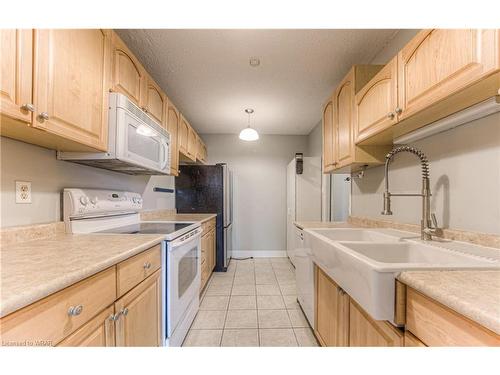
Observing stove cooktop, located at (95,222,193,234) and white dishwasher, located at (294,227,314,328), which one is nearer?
stove cooktop, located at (95,222,193,234)

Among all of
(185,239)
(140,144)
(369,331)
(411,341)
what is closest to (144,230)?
(185,239)

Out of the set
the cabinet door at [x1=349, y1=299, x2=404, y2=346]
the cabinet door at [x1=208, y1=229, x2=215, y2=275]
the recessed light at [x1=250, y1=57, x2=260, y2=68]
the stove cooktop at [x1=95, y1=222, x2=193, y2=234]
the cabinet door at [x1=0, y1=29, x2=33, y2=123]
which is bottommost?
the cabinet door at [x1=208, y1=229, x2=215, y2=275]

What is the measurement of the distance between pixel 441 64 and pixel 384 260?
966 millimetres

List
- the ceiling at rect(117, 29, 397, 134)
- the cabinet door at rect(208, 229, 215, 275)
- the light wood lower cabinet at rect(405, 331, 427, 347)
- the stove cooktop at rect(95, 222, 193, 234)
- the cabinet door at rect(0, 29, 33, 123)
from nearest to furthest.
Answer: the light wood lower cabinet at rect(405, 331, 427, 347)
the cabinet door at rect(0, 29, 33, 123)
the stove cooktop at rect(95, 222, 193, 234)
the ceiling at rect(117, 29, 397, 134)
the cabinet door at rect(208, 229, 215, 275)

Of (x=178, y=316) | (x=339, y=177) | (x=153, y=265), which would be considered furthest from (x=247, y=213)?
(x=153, y=265)

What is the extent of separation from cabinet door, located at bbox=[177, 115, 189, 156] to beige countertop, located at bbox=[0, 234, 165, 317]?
1.60 m

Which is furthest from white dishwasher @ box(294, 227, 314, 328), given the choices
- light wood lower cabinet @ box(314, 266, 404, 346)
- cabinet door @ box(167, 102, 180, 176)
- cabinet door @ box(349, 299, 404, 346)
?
cabinet door @ box(167, 102, 180, 176)

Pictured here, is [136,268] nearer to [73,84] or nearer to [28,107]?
[28,107]

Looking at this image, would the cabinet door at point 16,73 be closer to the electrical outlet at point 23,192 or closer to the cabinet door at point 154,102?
the electrical outlet at point 23,192

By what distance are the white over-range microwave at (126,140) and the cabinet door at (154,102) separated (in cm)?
16

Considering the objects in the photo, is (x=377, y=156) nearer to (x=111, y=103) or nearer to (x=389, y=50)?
(x=389, y=50)

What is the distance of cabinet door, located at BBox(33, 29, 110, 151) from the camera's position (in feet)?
3.07

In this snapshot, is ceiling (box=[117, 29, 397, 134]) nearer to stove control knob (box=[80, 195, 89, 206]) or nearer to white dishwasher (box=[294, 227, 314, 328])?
stove control knob (box=[80, 195, 89, 206])
